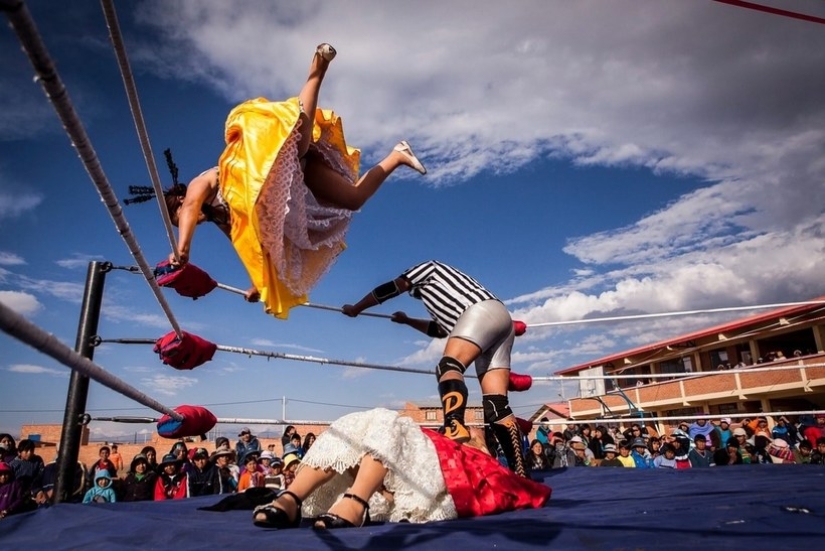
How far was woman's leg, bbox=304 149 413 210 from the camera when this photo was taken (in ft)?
7.10

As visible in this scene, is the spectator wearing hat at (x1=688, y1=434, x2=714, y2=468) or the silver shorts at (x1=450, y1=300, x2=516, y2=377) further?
the spectator wearing hat at (x1=688, y1=434, x2=714, y2=468)

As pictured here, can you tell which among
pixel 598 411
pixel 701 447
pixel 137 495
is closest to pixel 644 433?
pixel 701 447

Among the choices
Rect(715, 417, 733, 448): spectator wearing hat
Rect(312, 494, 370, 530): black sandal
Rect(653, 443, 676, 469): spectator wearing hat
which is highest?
Rect(312, 494, 370, 530): black sandal

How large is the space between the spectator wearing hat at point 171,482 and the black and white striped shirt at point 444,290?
2769 millimetres

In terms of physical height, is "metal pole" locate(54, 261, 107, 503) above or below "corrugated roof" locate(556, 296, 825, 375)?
below

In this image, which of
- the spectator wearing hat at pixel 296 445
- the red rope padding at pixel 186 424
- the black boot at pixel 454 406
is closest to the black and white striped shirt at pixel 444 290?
the black boot at pixel 454 406

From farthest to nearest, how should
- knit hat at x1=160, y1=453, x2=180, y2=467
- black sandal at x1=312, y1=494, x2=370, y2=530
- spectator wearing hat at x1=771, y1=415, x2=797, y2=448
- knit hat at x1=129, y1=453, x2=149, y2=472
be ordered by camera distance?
spectator wearing hat at x1=771, y1=415, x2=797, y2=448 < knit hat at x1=160, y1=453, x2=180, y2=467 < knit hat at x1=129, y1=453, x2=149, y2=472 < black sandal at x1=312, y1=494, x2=370, y2=530

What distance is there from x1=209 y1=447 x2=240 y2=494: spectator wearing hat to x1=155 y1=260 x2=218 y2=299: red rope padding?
3404 millimetres

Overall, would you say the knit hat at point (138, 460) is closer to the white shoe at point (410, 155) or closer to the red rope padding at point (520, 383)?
the red rope padding at point (520, 383)

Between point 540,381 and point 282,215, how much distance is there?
2.27 metres

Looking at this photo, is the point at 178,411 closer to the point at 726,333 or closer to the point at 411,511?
the point at 411,511

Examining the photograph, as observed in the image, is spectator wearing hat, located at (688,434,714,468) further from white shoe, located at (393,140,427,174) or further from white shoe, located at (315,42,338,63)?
white shoe, located at (315,42,338,63)

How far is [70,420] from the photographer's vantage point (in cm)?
228

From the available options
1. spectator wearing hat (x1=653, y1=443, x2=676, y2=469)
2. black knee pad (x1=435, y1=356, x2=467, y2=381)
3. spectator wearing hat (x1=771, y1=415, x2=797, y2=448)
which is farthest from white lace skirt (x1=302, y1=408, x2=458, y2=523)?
spectator wearing hat (x1=771, y1=415, x2=797, y2=448)
